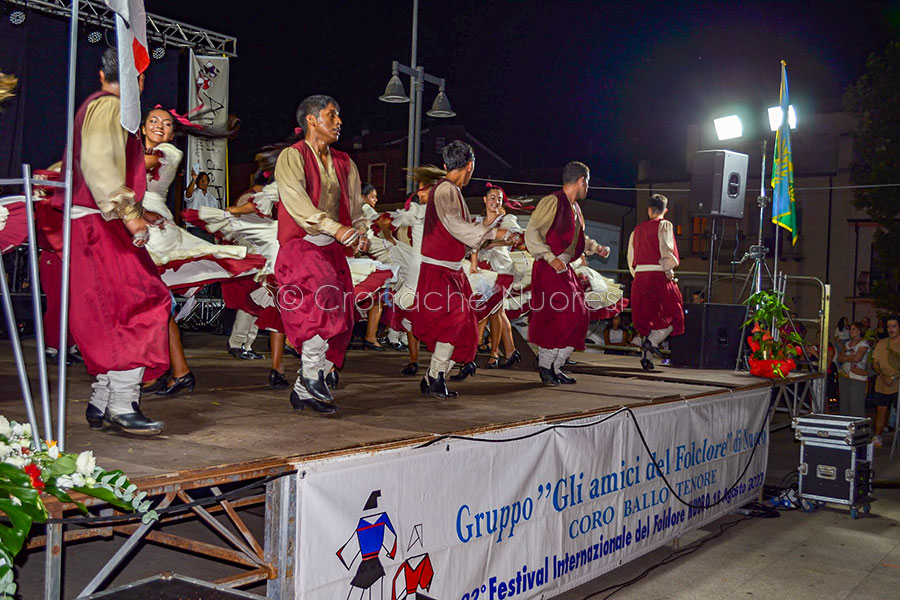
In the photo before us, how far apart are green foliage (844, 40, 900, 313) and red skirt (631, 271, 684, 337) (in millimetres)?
13069

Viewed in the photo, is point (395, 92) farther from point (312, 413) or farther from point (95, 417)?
point (95, 417)

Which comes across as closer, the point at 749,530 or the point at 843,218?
the point at 749,530

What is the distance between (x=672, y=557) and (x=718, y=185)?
460 centimetres

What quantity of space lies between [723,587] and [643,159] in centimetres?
2648

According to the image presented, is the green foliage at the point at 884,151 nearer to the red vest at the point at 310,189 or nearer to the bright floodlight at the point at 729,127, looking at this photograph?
the bright floodlight at the point at 729,127

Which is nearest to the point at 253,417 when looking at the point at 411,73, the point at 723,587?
the point at 723,587

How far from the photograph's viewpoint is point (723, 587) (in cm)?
480

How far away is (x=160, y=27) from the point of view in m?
12.1

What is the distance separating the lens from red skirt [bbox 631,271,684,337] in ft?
26.3

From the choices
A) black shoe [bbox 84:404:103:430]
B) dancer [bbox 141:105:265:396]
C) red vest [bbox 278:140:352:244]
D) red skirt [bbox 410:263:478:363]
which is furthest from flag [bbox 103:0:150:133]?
red skirt [bbox 410:263:478:363]

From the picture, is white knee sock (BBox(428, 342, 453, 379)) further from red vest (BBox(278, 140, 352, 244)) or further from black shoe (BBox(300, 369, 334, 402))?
red vest (BBox(278, 140, 352, 244))

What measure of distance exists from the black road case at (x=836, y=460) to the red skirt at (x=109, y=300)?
206 inches

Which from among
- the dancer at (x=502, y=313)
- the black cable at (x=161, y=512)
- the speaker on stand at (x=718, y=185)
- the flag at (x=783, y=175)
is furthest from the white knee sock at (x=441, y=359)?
the flag at (x=783, y=175)

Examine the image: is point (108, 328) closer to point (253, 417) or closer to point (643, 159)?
point (253, 417)
